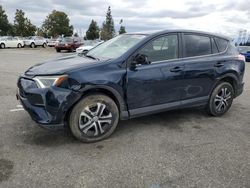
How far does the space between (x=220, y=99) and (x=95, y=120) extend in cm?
266

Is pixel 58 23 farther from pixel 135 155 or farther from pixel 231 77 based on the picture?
pixel 135 155

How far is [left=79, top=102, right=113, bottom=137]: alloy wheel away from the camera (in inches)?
153

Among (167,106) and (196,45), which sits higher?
(196,45)

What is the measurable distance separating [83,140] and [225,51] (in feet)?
10.6

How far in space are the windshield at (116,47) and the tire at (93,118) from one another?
78 centimetres

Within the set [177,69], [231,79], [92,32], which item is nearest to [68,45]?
[231,79]

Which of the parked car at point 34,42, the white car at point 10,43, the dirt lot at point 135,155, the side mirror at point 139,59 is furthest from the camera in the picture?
the parked car at point 34,42

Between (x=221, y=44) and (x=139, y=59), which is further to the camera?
(x=221, y=44)

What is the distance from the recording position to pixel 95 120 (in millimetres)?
3961

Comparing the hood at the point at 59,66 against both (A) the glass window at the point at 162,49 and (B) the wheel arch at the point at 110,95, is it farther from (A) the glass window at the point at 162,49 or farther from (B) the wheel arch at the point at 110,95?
(A) the glass window at the point at 162,49

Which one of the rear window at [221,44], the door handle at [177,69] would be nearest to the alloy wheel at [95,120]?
the door handle at [177,69]

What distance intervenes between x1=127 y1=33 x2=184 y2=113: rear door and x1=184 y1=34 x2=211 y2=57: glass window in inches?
9.0

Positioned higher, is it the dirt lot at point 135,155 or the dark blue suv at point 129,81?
the dark blue suv at point 129,81

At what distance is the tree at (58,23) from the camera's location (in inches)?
2441
